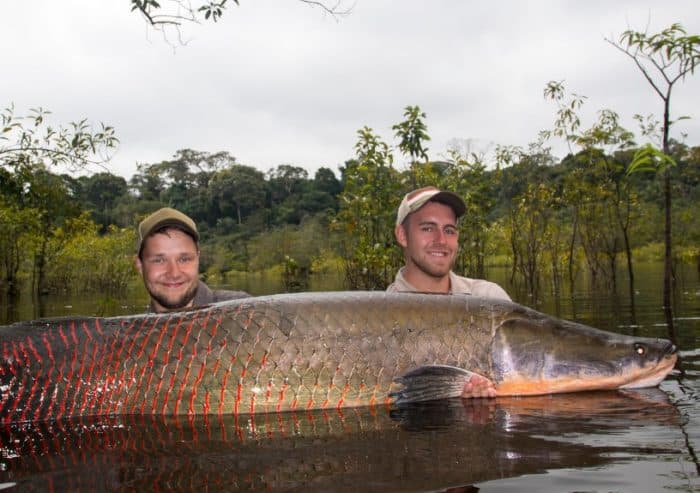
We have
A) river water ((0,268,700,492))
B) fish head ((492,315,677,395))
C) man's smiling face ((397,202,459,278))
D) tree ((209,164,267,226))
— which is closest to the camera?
river water ((0,268,700,492))

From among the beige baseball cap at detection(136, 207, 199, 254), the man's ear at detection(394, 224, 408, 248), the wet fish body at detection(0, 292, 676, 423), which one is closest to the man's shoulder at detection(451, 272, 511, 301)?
the man's ear at detection(394, 224, 408, 248)

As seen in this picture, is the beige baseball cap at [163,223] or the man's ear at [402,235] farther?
the man's ear at [402,235]

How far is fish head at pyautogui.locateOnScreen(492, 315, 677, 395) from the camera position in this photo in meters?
3.78

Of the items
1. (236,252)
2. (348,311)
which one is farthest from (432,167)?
(236,252)

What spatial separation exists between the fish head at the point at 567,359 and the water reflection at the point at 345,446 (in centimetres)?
10

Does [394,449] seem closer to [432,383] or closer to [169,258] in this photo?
[432,383]

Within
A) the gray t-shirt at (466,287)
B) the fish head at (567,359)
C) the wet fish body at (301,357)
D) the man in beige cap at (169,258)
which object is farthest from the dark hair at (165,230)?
the fish head at (567,359)

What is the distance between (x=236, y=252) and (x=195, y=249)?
47109mm

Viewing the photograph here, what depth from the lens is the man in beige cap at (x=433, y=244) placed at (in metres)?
4.90

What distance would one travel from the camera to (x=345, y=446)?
2934mm

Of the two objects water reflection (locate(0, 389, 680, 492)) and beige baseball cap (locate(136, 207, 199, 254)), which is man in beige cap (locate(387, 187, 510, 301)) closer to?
water reflection (locate(0, 389, 680, 492))

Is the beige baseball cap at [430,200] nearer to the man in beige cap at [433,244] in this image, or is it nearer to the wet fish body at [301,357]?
the man in beige cap at [433,244]

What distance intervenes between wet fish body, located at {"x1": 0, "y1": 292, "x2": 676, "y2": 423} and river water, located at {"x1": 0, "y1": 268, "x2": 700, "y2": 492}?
99 mm

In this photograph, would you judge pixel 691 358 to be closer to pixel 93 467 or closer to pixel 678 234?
pixel 93 467
